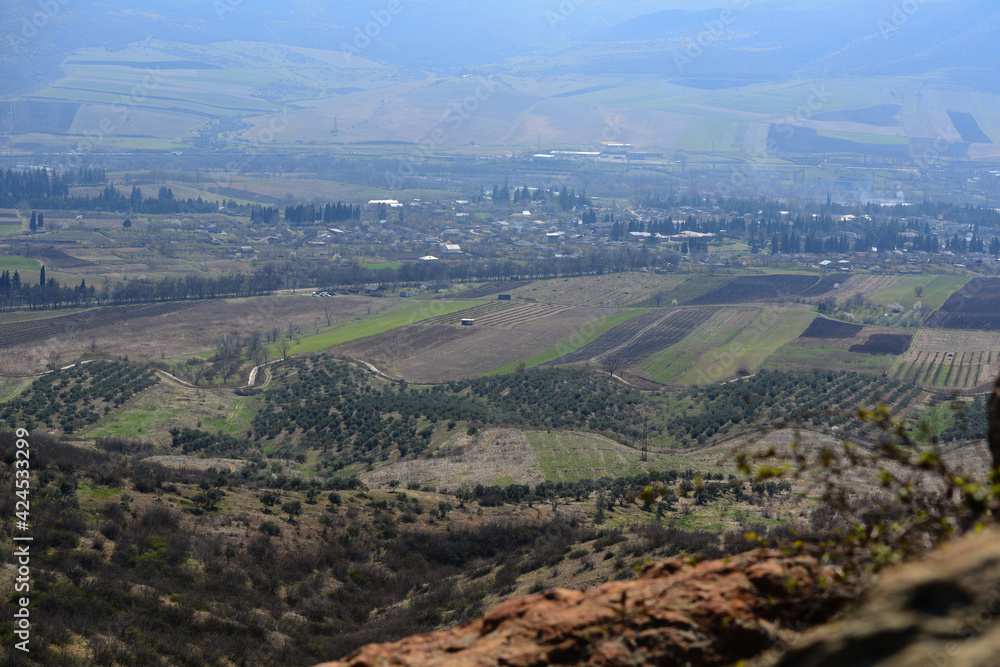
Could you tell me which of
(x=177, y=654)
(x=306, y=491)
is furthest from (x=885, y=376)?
(x=177, y=654)

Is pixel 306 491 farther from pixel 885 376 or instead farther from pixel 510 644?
pixel 885 376

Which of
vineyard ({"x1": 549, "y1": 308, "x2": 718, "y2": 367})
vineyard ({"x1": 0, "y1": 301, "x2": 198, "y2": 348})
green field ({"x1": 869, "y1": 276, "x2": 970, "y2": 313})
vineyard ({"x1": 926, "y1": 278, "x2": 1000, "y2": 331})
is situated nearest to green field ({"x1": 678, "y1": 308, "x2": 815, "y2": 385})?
vineyard ({"x1": 549, "y1": 308, "x2": 718, "y2": 367})

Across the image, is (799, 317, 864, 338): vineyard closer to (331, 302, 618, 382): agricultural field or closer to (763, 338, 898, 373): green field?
(763, 338, 898, 373): green field

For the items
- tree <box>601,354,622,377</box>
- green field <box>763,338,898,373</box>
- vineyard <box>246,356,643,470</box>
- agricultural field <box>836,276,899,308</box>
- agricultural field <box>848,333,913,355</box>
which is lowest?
vineyard <box>246,356,643,470</box>

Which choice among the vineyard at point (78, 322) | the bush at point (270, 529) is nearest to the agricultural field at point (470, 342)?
the vineyard at point (78, 322)

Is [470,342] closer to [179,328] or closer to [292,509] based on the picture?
[179,328]

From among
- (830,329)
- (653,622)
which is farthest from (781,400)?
(653,622)
